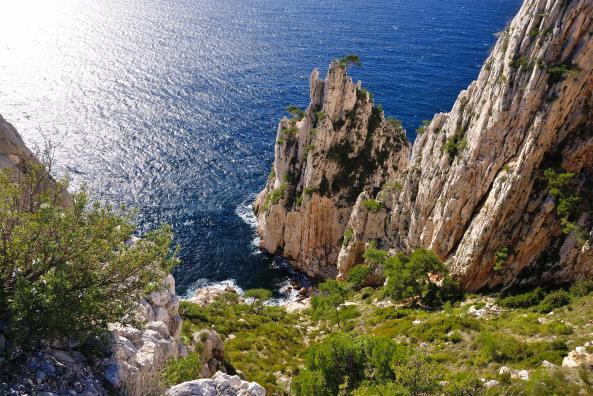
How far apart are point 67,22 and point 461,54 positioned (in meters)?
156

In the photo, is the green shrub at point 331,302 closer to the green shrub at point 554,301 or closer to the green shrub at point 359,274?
the green shrub at point 359,274

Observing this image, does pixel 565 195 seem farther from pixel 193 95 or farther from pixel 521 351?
pixel 193 95

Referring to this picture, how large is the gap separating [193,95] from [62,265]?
123472 mm

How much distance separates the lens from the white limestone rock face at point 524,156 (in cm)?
4747

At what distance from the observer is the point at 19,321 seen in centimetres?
2219

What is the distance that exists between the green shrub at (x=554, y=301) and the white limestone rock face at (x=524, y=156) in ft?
9.13

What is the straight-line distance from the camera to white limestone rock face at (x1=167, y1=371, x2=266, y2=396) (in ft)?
83.7

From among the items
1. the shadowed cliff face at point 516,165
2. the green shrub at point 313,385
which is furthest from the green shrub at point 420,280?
the green shrub at point 313,385

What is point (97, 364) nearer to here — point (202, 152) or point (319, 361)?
point (319, 361)

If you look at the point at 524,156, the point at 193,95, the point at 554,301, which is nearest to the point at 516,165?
the point at 524,156

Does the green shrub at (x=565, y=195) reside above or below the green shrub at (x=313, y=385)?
above

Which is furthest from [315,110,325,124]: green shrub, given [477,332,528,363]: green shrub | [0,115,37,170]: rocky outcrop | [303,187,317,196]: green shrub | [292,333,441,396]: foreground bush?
[0,115,37,170]: rocky outcrop

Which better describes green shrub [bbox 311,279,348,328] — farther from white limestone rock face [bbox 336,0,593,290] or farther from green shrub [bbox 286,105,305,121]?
green shrub [bbox 286,105,305,121]

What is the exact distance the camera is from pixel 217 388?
27031mm
